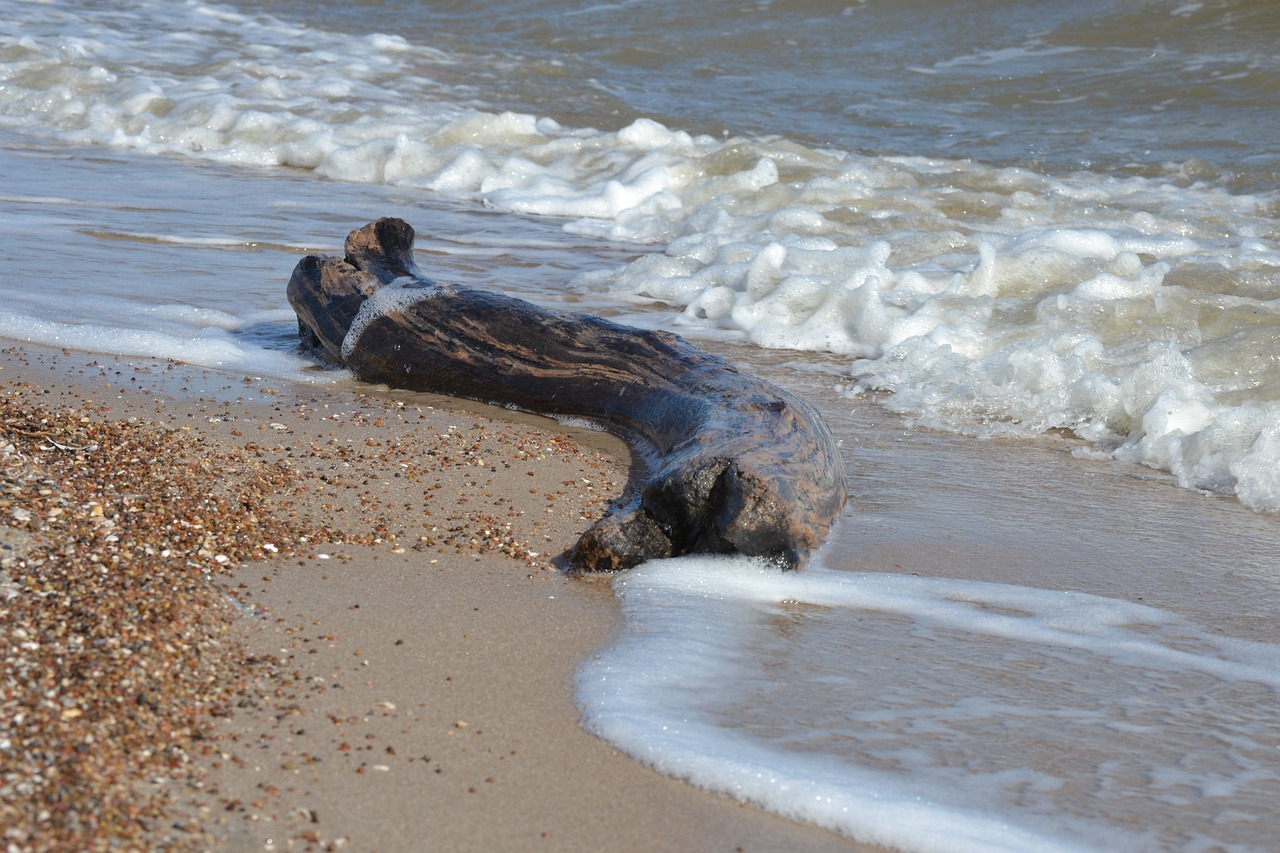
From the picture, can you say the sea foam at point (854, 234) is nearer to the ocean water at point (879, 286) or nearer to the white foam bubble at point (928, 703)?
the ocean water at point (879, 286)

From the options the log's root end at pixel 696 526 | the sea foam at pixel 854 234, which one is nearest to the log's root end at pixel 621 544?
the log's root end at pixel 696 526

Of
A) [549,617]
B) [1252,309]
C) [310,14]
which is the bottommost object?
[549,617]

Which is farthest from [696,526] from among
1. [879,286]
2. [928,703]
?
[879,286]

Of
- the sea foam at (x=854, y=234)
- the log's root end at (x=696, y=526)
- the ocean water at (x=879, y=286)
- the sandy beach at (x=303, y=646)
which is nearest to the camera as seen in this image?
the sandy beach at (x=303, y=646)

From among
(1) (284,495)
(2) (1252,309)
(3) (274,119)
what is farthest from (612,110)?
(1) (284,495)

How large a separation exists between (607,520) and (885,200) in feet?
17.2

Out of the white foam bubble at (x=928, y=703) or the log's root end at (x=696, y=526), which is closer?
the white foam bubble at (x=928, y=703)

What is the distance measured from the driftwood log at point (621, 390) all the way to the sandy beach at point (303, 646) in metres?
0.25

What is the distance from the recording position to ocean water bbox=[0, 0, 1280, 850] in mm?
2430

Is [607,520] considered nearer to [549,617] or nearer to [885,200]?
[549,617]

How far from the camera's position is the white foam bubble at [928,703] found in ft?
7.09

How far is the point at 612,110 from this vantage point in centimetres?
1137

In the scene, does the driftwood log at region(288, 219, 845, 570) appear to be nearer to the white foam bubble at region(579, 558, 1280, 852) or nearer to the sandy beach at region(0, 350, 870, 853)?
the white foam bubble at region(579, 558, 1280, 852)

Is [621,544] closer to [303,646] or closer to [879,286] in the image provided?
[303,646]
